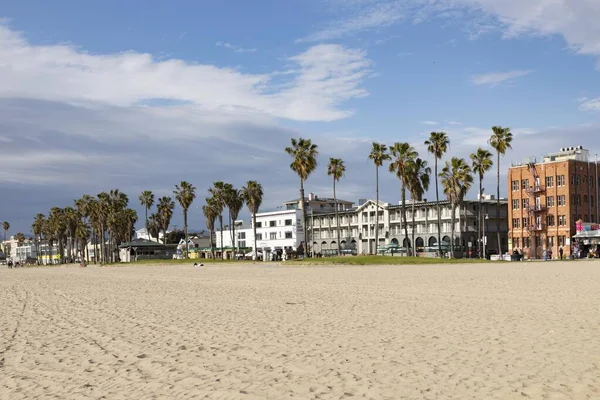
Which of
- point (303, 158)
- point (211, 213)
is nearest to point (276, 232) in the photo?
point (211, 213)

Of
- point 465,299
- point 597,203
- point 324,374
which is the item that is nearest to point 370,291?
point 465,299

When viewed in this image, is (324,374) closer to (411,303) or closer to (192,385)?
(192,385)

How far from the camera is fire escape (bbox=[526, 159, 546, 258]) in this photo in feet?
307

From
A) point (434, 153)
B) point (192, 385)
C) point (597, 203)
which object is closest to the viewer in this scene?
point (192, 385)

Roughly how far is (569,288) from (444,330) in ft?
43.6

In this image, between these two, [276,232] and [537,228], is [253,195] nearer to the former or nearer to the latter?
[276,232]

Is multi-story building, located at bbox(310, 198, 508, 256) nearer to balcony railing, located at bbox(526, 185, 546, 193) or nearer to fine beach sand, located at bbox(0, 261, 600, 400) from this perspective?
balcony railing, located at bbox(526, 185, 546, 193)

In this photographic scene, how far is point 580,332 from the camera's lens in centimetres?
1341

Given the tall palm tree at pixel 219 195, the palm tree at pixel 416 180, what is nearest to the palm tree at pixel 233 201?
the tall palm tree at pixel 219 195

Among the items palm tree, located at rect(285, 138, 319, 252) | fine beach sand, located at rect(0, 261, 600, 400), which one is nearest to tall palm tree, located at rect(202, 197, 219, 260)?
palm tree, located at rect(285, 138, 319, 252)

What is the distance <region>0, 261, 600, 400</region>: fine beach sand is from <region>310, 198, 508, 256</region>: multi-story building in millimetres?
78684

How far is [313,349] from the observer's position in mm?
12328

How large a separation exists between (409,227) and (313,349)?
102 meters

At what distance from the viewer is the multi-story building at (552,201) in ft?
298
